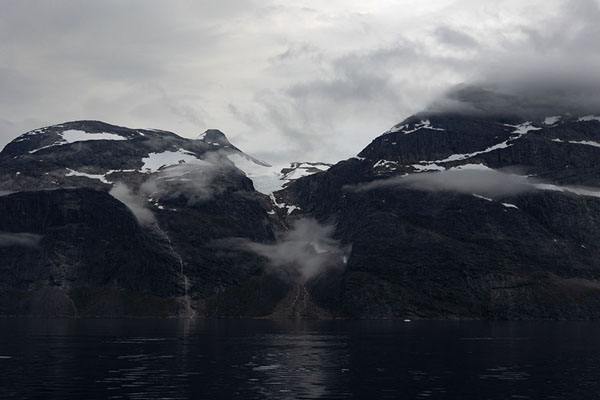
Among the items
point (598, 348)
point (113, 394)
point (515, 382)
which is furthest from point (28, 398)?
point (598, 348)

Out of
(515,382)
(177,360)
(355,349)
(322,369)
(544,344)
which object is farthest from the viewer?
(544,344)

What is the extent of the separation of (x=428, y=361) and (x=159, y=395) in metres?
61.7

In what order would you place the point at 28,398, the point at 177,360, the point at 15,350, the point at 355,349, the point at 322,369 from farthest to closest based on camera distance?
the point at 355,349 → the point at 15,350 → the point at 177,360 → the point at 322,369 → the point at 28,398

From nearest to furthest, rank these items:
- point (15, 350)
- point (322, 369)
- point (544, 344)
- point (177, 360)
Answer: point (322, 369) < point (177, 360) < point (15, 350) < point (544, 344)

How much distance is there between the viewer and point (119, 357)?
142250 mm

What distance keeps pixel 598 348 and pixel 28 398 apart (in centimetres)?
13461

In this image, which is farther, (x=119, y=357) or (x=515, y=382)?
(x=119, y=357)

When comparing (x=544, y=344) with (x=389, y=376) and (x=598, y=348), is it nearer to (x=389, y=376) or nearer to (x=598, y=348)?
(x=598, y=348)

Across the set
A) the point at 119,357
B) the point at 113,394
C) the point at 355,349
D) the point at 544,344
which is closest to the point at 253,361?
the point at 119,357

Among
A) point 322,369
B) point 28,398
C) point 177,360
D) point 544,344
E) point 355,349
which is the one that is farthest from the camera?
point 544,344

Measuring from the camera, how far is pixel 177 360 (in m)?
138

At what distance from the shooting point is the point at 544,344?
191 m

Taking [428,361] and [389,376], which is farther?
[428,361]

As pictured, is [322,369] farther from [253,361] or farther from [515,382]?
[515,382]
